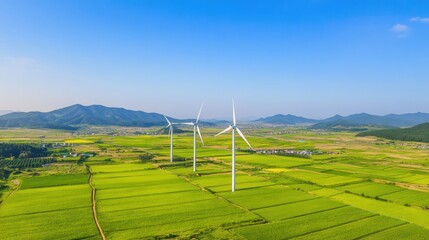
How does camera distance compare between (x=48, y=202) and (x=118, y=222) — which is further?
(x=48, y=202)

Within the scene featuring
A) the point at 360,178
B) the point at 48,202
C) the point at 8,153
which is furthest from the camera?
the point at 8,153

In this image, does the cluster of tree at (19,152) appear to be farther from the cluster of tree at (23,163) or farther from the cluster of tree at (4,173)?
the cluster of tree at (4,173)

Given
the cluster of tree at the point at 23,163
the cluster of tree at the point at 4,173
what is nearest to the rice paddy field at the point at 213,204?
the cluster of tree at the point at 4,173

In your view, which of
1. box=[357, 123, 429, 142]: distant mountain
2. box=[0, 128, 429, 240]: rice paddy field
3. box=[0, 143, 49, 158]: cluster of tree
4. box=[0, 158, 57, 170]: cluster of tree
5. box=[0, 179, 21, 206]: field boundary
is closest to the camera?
box=[0, 128, 429, 240]: rice paddy field

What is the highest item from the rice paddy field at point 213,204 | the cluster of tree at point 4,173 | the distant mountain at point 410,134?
the distant mountain at point 410,134

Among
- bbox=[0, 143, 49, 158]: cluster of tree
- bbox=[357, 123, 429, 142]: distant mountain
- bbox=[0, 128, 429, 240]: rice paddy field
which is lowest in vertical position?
bbox=[0, 128, 429, 240]: rice paddy field

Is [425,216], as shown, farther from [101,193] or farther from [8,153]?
[8,153]

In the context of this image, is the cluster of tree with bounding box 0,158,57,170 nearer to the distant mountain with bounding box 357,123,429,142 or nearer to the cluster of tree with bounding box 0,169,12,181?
the cluster of tree with bounding box 0,169,12,181

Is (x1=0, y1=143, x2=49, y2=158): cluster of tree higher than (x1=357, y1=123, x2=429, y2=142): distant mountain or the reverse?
the reverse

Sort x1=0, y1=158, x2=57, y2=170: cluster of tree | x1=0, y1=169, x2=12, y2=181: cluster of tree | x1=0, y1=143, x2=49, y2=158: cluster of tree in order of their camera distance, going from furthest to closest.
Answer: x1=0, y1=143, x2=49, y2=158: cluster of tree → x1=0, y1=158, x2=57, y2=170: cluster of tree → x1=0, y1=169, x2=12, y2=181: cluster of tree

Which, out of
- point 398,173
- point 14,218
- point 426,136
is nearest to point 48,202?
point 14,218

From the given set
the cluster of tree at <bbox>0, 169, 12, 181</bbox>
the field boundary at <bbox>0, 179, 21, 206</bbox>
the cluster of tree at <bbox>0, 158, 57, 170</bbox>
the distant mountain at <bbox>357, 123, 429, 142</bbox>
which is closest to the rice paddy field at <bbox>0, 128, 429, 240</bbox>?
the field boundary at <bbox>0, 179, 21, 206</bbox>
